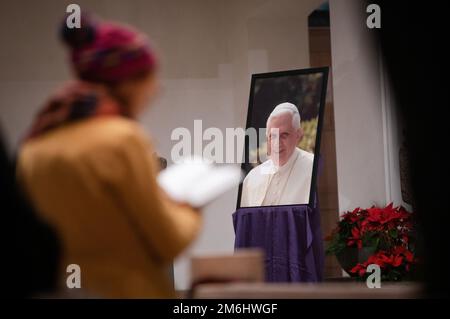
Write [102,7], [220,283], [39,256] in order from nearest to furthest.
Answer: [39,256] → [220,283] → [102,7]

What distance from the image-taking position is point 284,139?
5.52 m

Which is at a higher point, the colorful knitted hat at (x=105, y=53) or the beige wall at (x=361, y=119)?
the beige wall at (x=361, y=119)

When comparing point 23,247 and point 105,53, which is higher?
point 105,53

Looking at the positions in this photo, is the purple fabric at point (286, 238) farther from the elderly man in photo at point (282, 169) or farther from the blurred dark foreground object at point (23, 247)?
the blurred dark foreground object at point (23, 247)

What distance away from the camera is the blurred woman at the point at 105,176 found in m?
1.56

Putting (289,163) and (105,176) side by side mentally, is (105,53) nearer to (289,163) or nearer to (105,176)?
(105,176)

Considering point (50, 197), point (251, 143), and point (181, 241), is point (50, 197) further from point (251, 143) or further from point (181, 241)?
point (251, 143)

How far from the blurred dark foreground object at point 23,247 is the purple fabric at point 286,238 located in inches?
151

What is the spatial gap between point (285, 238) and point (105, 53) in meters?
3.86

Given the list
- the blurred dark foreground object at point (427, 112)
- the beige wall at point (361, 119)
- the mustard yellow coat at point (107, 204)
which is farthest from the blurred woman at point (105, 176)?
the beige wall at point (361, 119)

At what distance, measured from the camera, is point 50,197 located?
158 centimetres

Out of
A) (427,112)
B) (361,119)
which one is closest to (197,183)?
(427,112)

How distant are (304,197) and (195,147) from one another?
2.03m
